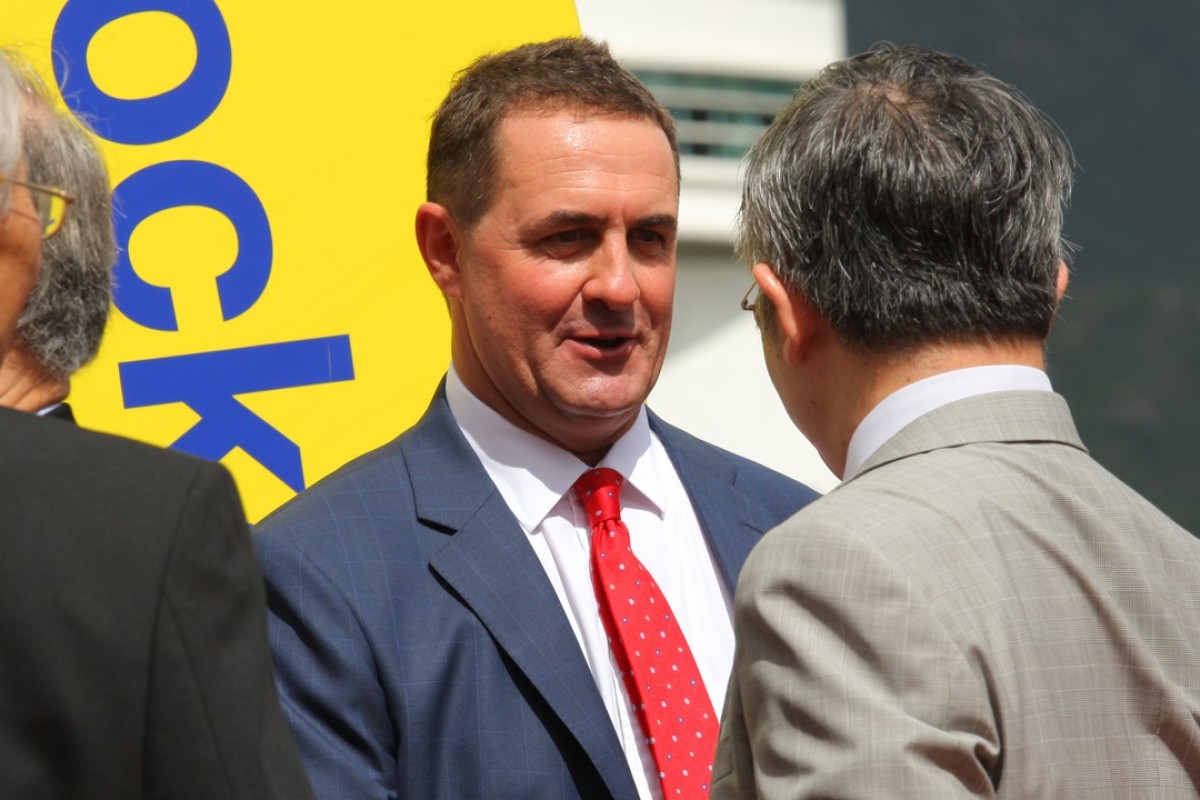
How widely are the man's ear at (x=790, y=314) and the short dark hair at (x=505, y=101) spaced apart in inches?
35.2

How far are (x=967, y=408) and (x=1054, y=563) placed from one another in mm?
183

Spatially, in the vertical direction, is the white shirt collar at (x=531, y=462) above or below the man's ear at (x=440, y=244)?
below

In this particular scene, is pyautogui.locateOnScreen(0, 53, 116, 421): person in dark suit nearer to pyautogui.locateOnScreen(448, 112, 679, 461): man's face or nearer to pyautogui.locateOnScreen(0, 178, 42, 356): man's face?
pyautogui.locateOnScreen(0, 178, 42, 356): man's face

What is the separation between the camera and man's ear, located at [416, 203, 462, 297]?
259cm

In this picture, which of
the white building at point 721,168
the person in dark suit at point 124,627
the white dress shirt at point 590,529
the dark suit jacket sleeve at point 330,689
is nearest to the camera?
the person in dark suit at point 124,627

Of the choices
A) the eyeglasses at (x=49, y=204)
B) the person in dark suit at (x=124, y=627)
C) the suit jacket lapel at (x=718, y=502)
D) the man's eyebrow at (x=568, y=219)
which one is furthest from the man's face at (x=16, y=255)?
the suit jacket lapel at (x=718, y=502)

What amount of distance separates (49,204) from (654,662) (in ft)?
3.68

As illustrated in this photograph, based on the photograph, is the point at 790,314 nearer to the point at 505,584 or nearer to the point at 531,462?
the point at 505,584

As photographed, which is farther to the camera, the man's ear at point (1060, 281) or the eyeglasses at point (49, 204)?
the man's ear at point (1060, 281)

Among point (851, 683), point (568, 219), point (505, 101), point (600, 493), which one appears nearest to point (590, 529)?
point (600, 493)

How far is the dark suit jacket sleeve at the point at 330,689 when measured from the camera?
2.06 meters

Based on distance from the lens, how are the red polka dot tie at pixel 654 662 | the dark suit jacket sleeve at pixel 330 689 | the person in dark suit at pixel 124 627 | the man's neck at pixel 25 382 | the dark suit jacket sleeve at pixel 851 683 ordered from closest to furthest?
the person in dark suit at pixel 124 627, the dark suit jacket sleeve at pixel 851 683, the man's neck at pixel 25 382, the dark suit jacket sleeve at pixel 330 689, the red polka dot tie at pixel 654 662

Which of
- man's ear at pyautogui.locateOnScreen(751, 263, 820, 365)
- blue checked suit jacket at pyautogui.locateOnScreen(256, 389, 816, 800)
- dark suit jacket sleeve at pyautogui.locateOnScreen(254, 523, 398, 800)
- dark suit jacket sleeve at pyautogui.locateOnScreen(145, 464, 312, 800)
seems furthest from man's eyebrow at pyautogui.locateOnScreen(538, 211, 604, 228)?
dark suit jacket sleeve at pyautogui.locateOnScreen(145, 464, 312, 800)

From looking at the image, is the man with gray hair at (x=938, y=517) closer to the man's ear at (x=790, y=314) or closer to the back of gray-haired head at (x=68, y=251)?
the man's ear at (x=790, y=314)
